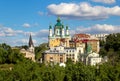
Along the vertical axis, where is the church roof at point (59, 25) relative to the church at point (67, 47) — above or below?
above

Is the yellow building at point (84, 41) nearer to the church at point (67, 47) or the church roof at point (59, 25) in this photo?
the church at point (67, 47)

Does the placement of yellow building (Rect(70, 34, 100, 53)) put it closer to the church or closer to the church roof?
the church

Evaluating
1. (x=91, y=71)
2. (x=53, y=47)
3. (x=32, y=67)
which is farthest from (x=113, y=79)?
(x=53, y=47)

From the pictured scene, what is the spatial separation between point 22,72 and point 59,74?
5.58 metres

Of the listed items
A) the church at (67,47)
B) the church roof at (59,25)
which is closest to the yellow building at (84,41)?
the church at (67,47)

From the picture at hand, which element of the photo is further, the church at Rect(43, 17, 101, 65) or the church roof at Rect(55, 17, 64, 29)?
the church roof at Rect(55, 17, 64, 29)

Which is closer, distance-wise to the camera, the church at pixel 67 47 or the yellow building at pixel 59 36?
the church at pixel 67 47

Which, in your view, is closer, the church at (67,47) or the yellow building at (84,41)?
the church at (67,47)

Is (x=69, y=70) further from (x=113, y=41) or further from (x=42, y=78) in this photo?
(x=113, y=41)

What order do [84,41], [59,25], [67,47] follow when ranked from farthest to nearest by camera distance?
[84,41], [59,25], [67,47]

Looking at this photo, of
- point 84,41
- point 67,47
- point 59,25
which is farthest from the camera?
point 84,41

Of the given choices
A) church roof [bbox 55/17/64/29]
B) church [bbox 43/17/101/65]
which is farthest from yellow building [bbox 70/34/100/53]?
church roof [bbox 55/17/64/29]

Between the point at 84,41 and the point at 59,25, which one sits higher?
the point at 59,25

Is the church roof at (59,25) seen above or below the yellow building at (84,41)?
above
